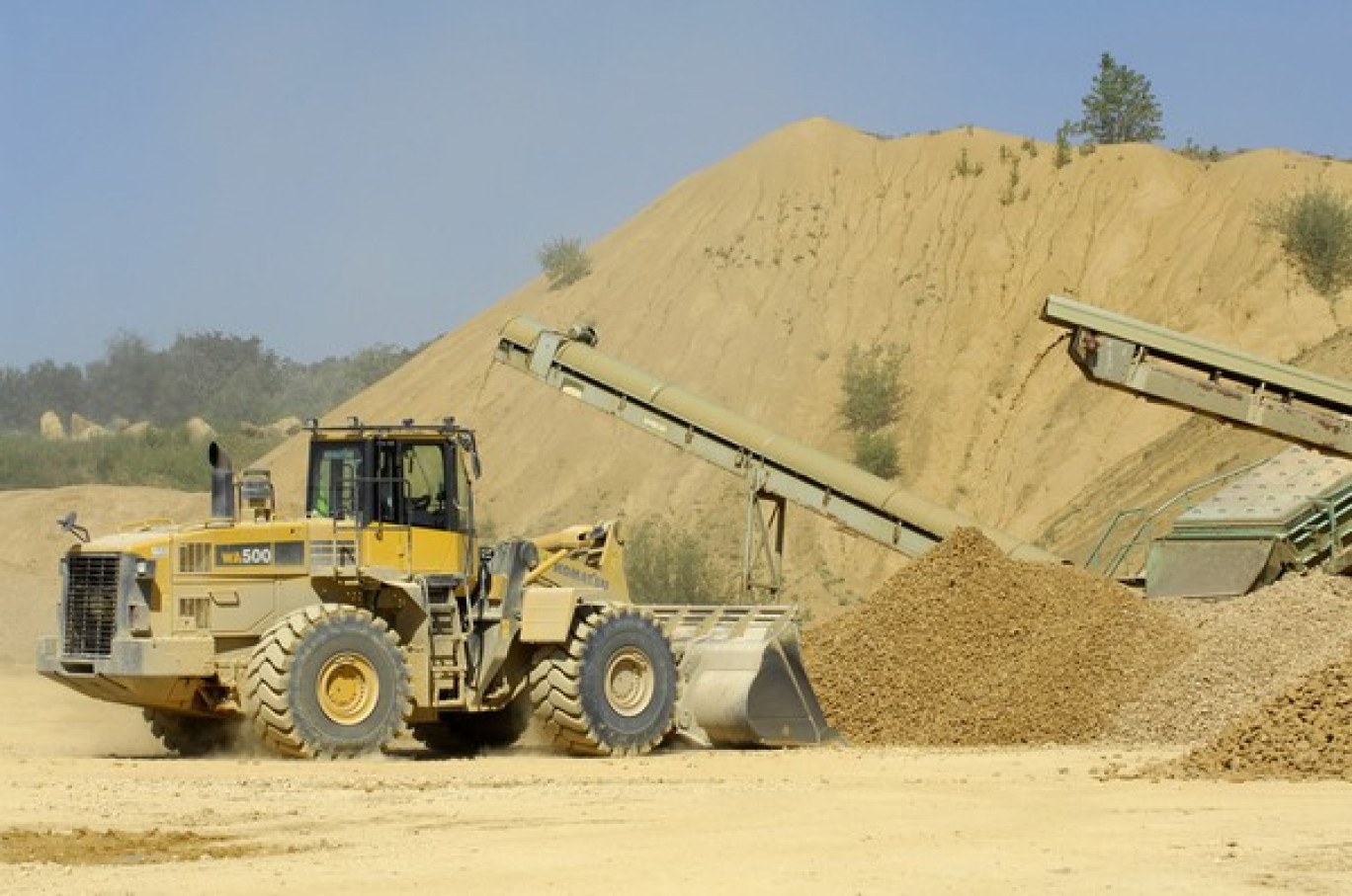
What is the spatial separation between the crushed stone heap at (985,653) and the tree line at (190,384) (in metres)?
52.9

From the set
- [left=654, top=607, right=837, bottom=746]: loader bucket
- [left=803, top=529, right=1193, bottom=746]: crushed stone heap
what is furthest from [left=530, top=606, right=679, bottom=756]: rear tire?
[left=803, top=529, right=1193, bottom=746]: crushed stone heap

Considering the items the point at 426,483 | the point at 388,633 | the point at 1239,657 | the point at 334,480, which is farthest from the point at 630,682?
the point at 1239,657

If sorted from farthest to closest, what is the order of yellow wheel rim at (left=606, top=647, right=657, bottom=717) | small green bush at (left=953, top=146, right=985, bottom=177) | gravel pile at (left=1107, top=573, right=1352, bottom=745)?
small green bush at (left=953, top=146, right=985, bottom=177) < gravel pile at (left=1107, top=573, right=1352, bottom=745) < yellow wheel rim at (left=606, top=647, right=657, bottom=717)

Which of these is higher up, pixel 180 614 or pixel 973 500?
pixel 973 500

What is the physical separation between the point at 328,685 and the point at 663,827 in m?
5.97

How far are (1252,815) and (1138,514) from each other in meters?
24.7

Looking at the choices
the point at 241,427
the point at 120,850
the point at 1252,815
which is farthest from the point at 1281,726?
the point at 241,427

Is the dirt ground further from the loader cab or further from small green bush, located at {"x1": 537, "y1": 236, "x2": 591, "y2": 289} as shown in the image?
small green bush, located at {"x1": 537, "y1": 236, "x2": 591, "y2": 289}

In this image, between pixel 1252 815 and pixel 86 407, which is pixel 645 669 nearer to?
pixel 1252 815

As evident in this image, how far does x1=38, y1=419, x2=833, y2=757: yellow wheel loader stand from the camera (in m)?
19.8

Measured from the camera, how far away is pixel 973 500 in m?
49.7

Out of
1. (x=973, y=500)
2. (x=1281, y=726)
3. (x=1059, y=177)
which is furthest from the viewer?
(x=1059, y=177)

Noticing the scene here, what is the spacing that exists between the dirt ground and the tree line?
5685 centimetres

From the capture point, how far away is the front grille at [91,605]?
20.0 m
